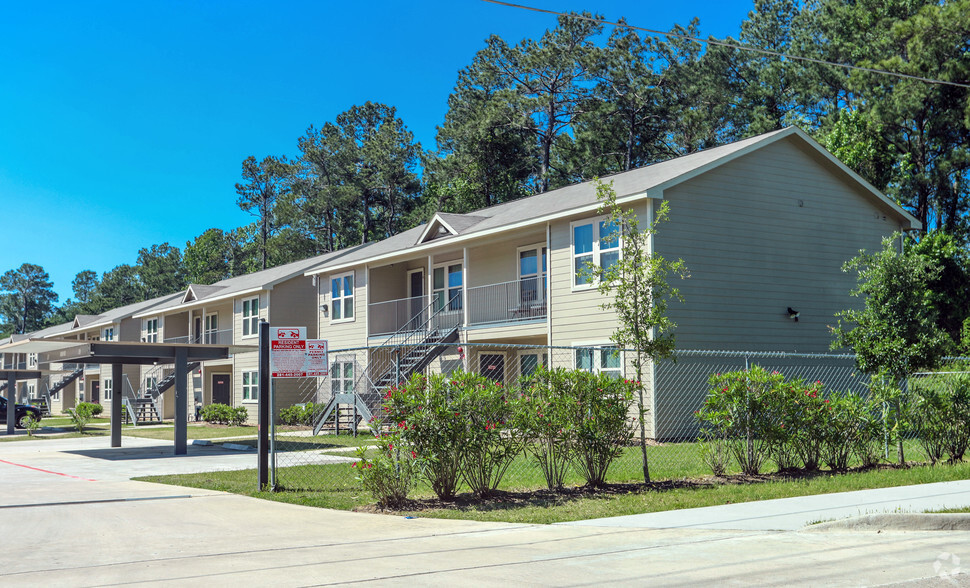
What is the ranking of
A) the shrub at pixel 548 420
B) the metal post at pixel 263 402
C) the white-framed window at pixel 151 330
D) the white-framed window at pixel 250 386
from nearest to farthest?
the shrub at pixel 548 420 < the metal post at pixel 263 402 < the white-framed window at pixel 250 386 < the white-framed window at pixel 151 330

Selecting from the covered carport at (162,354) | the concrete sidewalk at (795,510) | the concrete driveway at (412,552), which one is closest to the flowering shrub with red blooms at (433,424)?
the concrete driveway at (412,552)

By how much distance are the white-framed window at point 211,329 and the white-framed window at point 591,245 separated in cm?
2508

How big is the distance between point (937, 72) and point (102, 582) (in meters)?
31.9

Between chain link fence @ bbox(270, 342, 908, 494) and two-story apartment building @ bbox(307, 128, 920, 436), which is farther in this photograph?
two-story apartment building @ bbox(307, 128, 920, 436)

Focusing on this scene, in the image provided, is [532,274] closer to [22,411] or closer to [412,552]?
[412,552]

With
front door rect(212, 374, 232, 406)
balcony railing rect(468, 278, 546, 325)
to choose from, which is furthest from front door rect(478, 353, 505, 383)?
front door rect(212, 374, 232, 406)

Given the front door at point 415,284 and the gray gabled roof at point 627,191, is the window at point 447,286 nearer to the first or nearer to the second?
the front door at point 415,284

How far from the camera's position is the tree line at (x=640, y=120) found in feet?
104

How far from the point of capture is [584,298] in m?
21.2

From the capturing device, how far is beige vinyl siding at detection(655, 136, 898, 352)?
20484 millimetres

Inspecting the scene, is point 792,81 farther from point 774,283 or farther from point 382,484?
point 382,484

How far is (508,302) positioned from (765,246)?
7.33 meters

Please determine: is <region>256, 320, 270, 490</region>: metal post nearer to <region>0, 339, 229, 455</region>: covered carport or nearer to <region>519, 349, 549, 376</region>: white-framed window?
<region>0, 339, 229, 455</region>: covered carport

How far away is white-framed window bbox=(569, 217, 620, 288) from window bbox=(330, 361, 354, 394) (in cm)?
1157
